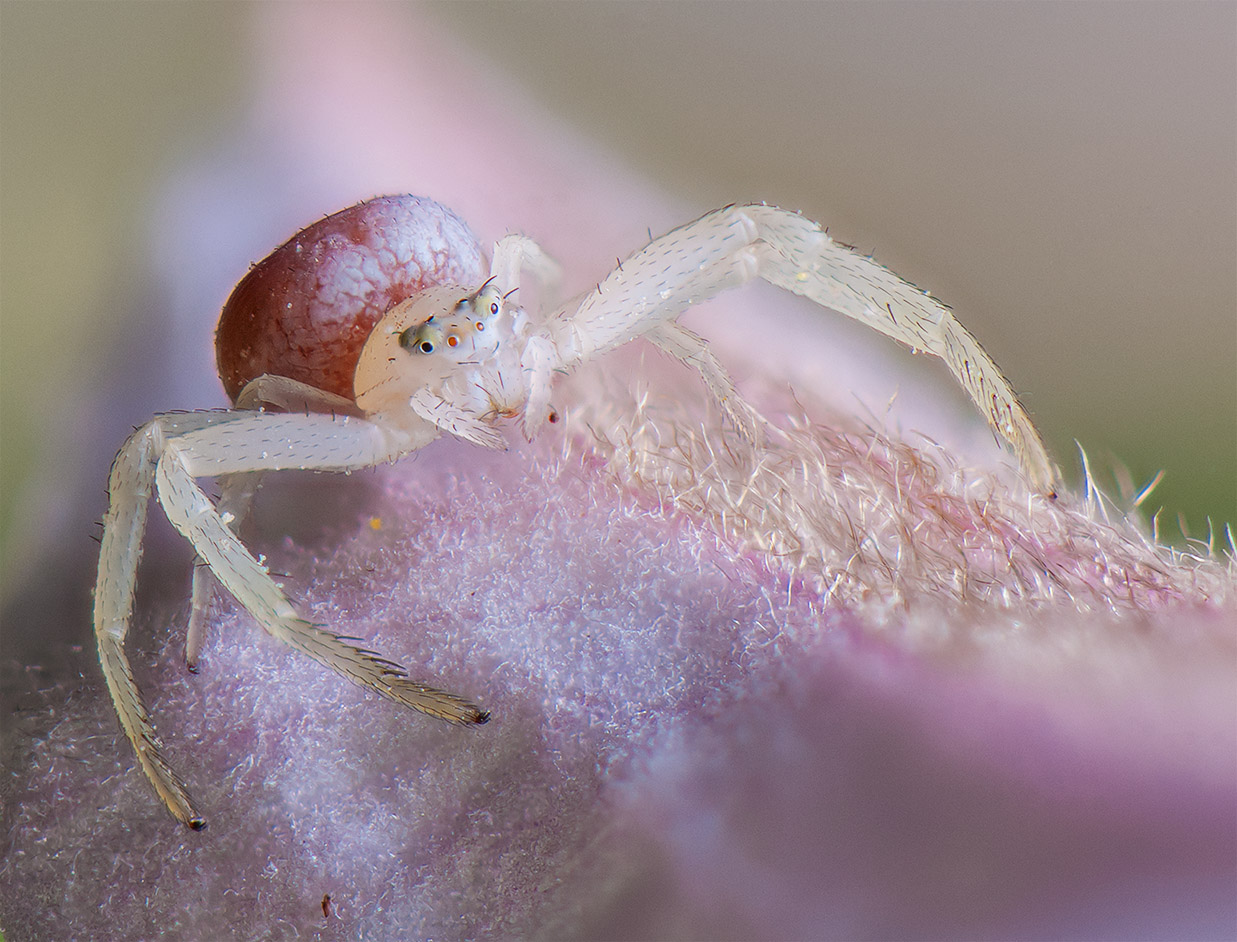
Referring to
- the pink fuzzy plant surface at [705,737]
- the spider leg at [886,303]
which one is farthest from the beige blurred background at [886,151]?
the pink fuzzy plant surface at [705,737]

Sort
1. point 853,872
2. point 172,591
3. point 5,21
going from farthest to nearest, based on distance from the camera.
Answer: point 5,21 < point 172,591 < point 853,872

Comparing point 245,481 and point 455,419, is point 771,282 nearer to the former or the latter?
point 455,419

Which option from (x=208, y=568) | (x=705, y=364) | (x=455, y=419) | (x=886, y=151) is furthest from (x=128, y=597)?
(x=886, y=151)

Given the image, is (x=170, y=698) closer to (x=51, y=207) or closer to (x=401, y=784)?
(x=401, y=784)

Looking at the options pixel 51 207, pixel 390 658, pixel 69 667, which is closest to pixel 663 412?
pixel 390 658

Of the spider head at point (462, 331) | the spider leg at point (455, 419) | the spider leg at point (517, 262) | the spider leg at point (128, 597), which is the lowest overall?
the spider leg at point (128, 597)

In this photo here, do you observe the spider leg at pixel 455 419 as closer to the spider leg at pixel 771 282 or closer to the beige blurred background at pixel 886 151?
the spider leg at pixel 771 282

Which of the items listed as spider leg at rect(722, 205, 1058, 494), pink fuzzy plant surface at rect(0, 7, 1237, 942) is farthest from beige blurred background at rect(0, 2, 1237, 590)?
pink fuzzy plant surface at rect(0, 7, 1237, 942)
